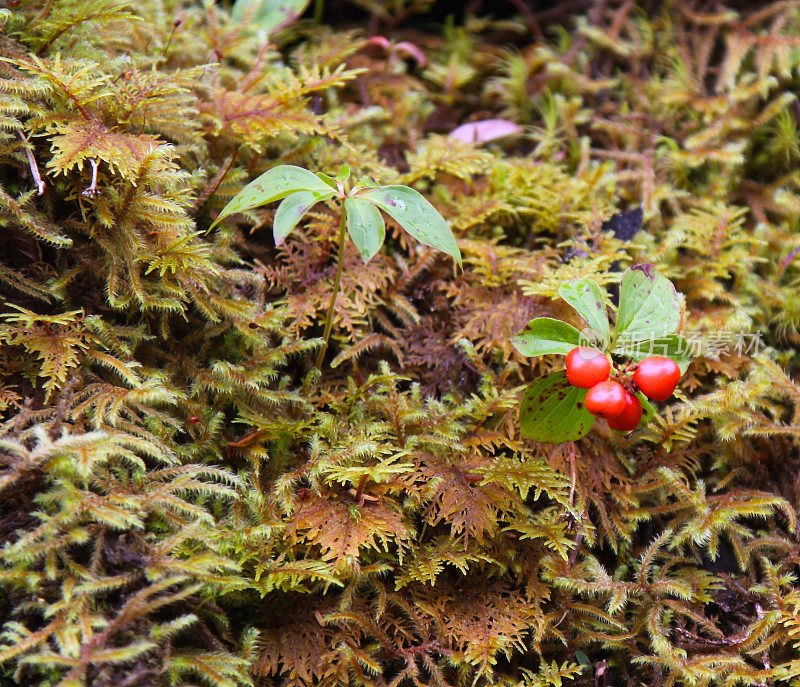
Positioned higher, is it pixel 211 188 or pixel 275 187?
pixel 275 187

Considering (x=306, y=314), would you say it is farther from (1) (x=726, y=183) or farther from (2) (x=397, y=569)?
(1) (x=726, y=183)

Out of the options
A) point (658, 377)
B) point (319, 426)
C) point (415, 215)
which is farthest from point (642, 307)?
point (319, 426)

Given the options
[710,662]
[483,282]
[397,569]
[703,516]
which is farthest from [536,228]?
[710,662]

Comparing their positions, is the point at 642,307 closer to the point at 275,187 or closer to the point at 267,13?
the point at 275,187

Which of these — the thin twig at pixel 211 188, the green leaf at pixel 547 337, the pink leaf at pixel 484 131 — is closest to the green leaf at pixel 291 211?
the thin twig at pixel 211 188

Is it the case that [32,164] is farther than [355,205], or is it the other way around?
[32,164]

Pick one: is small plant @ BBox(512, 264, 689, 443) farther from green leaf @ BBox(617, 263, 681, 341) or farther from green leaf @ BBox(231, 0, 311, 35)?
green leaf @ BBox(231, 0, 311, 35)

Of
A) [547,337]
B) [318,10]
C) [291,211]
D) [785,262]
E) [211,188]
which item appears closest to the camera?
[291,211]

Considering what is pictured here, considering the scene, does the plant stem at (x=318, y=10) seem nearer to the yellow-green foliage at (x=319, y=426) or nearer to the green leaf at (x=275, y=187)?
the yellow-green foliage at (x=319, y=426)
